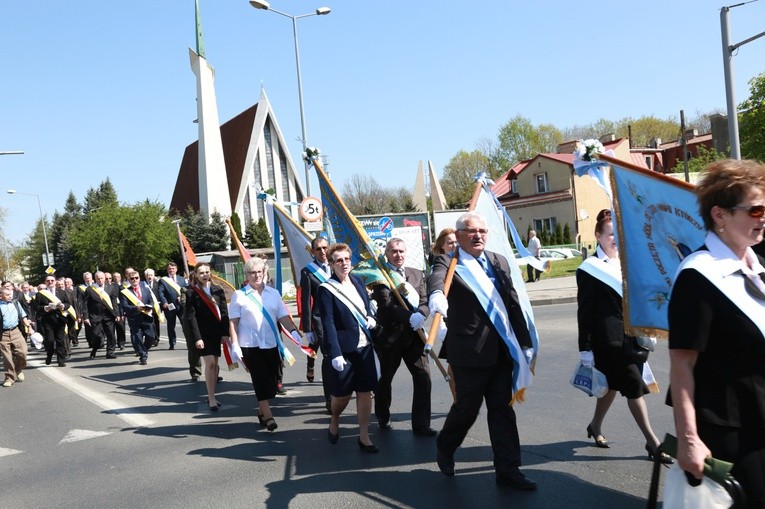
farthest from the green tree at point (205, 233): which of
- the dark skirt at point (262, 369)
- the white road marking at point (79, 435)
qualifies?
the dark skirt at point (262, 369)

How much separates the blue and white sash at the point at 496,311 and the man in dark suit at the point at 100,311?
12684 millimetres

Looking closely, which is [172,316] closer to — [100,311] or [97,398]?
[100,311]

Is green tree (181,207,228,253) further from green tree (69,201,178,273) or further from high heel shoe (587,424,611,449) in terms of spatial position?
high heel shoe (587,424,611,449)

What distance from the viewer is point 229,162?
6738 cm

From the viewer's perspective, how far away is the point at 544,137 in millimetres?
83062

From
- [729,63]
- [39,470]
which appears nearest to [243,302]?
[39,470]

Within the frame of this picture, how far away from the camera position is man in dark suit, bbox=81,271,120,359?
1605cm

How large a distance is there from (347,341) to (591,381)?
6.66ft

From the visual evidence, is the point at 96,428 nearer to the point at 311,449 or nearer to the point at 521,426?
the point at 311,449

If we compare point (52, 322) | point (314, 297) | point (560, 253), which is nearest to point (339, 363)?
point (314, 297)

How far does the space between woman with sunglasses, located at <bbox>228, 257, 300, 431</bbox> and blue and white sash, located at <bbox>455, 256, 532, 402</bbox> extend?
313cm

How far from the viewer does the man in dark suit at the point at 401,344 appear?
6602mm

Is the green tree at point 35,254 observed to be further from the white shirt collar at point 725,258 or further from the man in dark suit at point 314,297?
the white shirt collar at point 725,258

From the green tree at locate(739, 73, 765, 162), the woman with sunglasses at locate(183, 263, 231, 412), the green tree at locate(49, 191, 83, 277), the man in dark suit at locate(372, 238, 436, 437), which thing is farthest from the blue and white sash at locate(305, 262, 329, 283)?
Result: the green tree at locate(49, 191, 83, 277)
